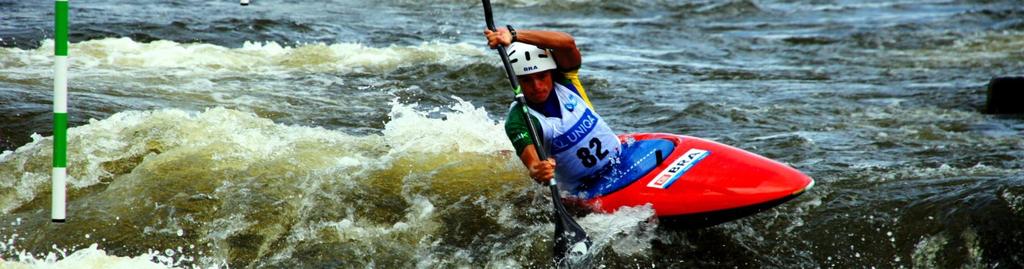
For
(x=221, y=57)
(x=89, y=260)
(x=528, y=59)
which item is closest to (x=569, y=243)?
(x=528, y=59)

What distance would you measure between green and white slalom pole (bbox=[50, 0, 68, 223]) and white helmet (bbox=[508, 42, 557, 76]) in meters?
1.98

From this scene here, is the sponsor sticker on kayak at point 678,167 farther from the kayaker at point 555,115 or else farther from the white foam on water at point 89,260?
the white foam on water at point 89,260

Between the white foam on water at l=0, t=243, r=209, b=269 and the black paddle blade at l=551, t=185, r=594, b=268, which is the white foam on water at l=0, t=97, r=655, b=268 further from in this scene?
the black paddle blade at l=551, t=185, r=594, b=268

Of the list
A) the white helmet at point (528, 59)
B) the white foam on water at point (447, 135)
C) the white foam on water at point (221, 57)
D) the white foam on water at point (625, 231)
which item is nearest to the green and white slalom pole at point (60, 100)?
the white helmet at point (528, 59)

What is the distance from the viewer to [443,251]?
18.1 ft

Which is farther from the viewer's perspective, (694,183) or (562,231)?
(694,183)

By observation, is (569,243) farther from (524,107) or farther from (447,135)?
(447,135)

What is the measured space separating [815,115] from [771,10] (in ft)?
34.4

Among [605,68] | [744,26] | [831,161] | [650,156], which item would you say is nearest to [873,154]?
[831,161]

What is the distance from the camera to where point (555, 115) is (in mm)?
5555

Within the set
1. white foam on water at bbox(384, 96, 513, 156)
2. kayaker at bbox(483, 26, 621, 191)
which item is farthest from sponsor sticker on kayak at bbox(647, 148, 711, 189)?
white foam on water at bbox(384, 96, 513, 156)

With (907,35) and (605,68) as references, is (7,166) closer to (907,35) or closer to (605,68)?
(605,68)

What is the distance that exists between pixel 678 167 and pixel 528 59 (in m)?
0.93

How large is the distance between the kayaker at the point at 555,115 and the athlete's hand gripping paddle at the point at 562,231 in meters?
0.05
